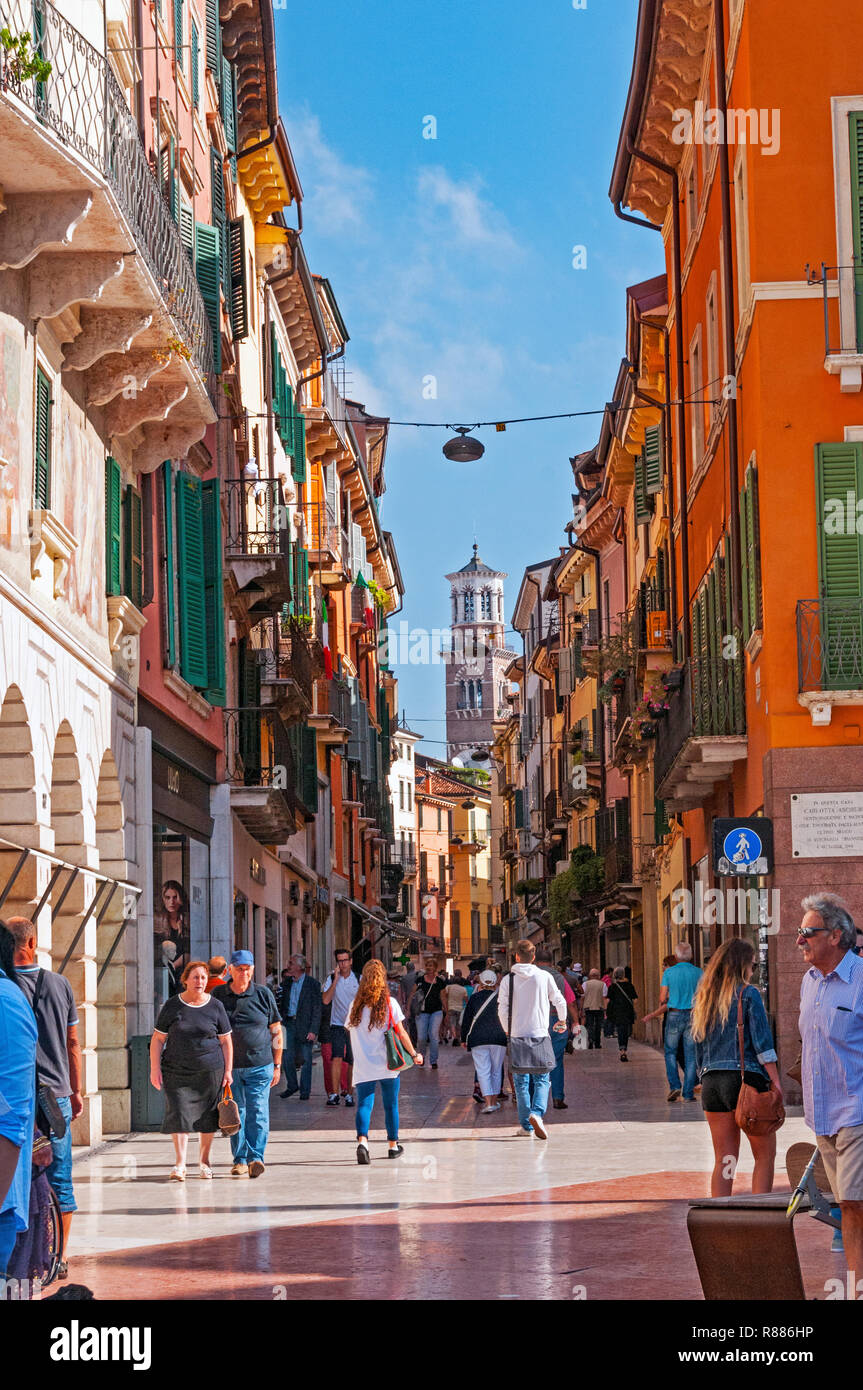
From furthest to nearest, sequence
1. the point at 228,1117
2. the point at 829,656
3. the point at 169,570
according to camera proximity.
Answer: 1. the point at 169,570
2. the point at 829,656
3. the point at 228,1117

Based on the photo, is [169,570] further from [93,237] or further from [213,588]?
[93,237]

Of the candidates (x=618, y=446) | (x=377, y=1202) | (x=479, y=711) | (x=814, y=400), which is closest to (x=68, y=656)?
(x=377, y=1202)

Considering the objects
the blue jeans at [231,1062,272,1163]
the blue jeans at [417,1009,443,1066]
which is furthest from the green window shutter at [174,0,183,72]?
the blue jeans at [417,1009,443,1066]

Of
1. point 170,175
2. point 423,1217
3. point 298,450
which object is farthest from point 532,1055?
point 298,450

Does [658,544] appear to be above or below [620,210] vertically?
below

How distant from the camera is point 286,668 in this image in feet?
118

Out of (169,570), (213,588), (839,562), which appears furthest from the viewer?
(213,588)

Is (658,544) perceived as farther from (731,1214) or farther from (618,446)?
(731,1214)

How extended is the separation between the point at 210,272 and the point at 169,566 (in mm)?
5496

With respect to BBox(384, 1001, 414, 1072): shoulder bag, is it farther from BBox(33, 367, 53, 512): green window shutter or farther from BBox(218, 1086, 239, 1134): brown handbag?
BBox(33, 367, 53, 512): green window shutter

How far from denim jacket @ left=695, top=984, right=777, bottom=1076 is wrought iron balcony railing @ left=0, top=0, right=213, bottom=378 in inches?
292

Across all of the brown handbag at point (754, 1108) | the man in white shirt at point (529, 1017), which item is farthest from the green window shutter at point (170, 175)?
the brown handbag at point (754, 1108)

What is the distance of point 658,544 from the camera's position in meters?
36.3

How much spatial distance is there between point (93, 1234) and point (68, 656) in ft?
21.1
